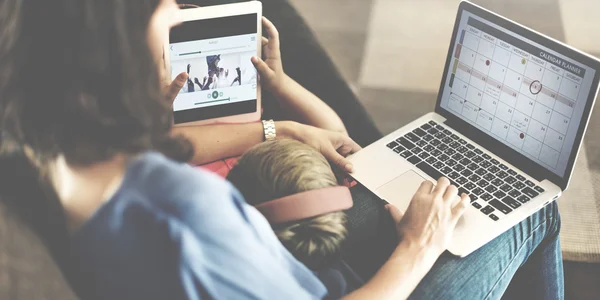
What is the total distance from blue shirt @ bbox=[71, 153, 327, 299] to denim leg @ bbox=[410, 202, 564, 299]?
16.5 inches

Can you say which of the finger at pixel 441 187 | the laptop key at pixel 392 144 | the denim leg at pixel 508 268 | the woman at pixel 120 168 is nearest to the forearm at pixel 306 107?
the laptop key at pixel 392 144

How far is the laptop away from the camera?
1.17 m

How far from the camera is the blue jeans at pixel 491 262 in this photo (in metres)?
1.09

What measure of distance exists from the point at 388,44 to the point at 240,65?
4.73ft

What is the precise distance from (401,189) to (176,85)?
0.49 m

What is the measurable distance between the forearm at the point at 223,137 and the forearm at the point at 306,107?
86 millimetres

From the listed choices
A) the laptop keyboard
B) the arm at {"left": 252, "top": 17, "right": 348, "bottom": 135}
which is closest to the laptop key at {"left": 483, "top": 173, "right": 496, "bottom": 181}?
the laptop keyboard

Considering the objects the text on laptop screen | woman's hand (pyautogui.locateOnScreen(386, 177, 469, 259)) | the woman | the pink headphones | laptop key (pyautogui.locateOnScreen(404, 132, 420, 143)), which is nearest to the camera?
the woman

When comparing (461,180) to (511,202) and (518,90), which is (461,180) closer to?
(511,202)

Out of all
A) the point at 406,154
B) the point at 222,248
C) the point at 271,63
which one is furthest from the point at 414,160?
the point at 222,248

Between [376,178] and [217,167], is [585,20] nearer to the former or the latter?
[376,178]

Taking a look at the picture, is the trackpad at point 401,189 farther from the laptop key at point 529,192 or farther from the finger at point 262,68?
the finger at point 262,68

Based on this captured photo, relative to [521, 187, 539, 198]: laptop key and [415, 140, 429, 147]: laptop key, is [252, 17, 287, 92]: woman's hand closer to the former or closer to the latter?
[415, 140, 429, 147]: laptop key

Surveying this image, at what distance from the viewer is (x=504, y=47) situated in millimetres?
1257
